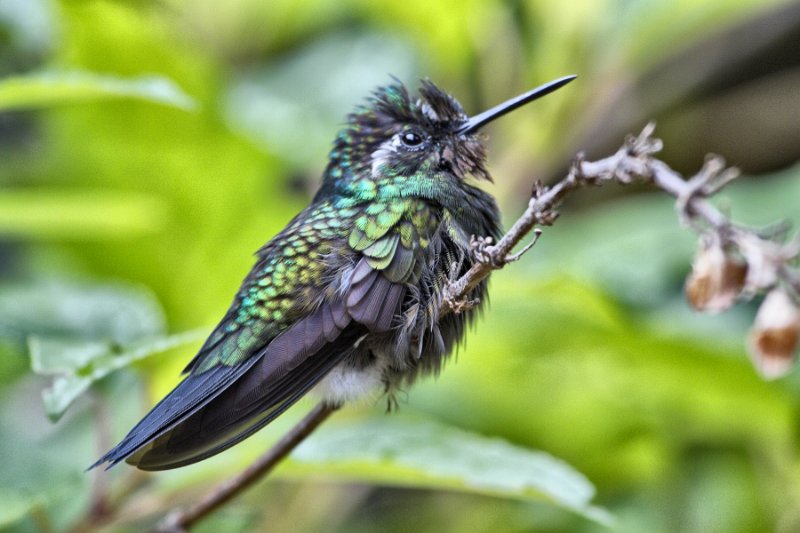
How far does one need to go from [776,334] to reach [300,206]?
9.09 feet

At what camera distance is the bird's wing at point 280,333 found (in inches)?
63.8

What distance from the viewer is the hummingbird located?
164cm

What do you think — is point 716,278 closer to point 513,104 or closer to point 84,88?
point 513,104

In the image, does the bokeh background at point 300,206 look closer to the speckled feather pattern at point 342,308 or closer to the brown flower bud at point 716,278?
the speckled feather pattern at point 342,308

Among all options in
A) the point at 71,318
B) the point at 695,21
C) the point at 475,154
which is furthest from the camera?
the point at 695,21

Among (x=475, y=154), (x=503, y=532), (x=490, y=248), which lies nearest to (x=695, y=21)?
(x=475, y=154)

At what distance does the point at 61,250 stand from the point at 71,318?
3.17 ft

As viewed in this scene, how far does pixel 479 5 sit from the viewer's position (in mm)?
3672

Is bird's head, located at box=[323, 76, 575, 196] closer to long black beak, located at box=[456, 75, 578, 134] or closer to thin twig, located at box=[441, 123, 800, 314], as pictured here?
long black beak, located at box=[456, 75, 578, 134]

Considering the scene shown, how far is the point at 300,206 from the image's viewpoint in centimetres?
368

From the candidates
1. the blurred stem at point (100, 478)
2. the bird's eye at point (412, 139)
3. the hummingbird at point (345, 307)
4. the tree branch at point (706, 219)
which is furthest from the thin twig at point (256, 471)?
the bird's eye at point (412, 139)

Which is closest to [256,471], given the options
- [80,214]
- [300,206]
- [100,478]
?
[100,478]

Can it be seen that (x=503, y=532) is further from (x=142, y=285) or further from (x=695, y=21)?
(x=695, y=21)

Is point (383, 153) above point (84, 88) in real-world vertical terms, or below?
above
